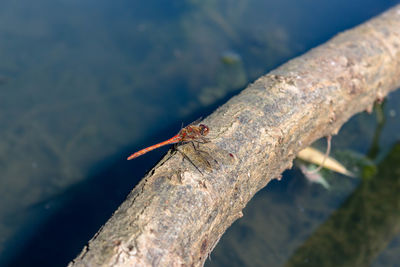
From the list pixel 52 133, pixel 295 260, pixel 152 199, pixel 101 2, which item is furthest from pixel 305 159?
pixel 101 2

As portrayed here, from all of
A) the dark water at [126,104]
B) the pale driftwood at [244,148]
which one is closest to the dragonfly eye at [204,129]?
the pale driftwood at [244,148]

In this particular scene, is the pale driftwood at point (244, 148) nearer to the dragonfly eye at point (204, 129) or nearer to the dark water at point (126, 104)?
the dragonfly eye at point (204, 129)

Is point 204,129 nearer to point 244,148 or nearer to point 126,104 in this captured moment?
point 244,148

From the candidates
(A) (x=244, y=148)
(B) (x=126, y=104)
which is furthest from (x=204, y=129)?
(B) (x=126, y=104)

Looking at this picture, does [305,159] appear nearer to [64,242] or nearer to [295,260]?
[295,260]

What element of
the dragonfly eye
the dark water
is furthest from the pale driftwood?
the dark water

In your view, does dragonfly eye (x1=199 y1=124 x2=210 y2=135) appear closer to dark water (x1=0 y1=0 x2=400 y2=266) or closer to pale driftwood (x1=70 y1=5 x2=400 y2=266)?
pale driftwood (x1=70 y1=5 x2=400 y2=266)

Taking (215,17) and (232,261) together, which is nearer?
(232,261)
